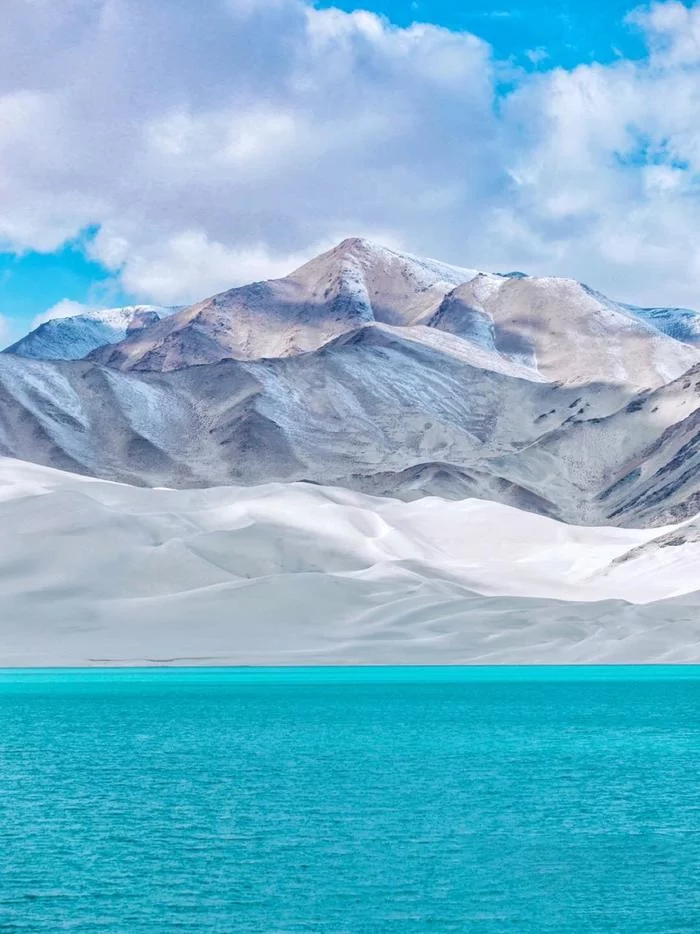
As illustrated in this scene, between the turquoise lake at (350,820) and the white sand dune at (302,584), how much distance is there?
38373mm

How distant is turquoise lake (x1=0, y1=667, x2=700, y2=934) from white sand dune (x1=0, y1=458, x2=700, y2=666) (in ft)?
126

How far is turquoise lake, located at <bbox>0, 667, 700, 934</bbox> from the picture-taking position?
87.8 feet

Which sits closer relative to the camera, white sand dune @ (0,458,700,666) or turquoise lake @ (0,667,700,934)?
turquoise lake @ (0,667,700,934)

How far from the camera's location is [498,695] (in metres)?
76.4

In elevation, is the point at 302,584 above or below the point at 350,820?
above

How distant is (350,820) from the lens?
3481 cm

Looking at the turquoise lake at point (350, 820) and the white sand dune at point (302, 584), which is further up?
the white sand dune at point (302, 584)

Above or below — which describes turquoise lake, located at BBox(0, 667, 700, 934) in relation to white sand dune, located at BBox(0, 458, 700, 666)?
below

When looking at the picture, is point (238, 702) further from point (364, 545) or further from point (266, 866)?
point (364, 545)

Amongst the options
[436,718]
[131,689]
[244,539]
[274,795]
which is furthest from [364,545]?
[274,795]

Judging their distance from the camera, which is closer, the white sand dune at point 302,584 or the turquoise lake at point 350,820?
the turquoise lake at point 350,820

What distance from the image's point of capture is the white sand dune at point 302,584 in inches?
4112

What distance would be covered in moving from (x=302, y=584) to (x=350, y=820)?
81.5 m

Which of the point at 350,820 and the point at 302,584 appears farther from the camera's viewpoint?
the point at 302,584
